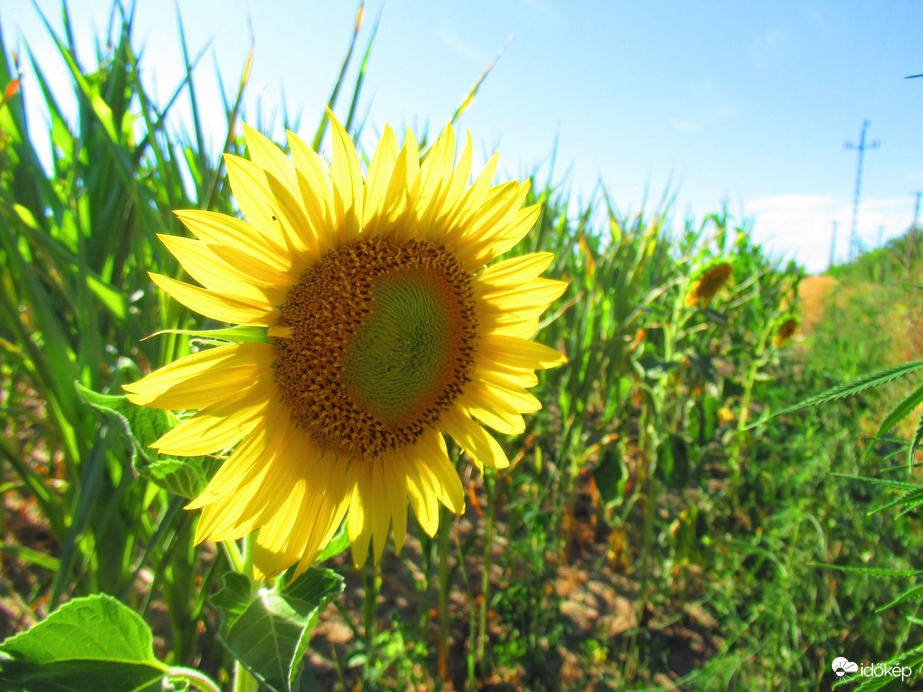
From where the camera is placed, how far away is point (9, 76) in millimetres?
1119

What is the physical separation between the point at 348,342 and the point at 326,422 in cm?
13

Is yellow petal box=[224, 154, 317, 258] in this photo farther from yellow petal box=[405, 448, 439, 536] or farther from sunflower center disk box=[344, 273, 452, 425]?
yellow petal box=[405, 448, 439, 536]

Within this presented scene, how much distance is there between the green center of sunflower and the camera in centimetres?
76

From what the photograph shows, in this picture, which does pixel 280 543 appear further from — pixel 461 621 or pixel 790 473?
pixel 790 473

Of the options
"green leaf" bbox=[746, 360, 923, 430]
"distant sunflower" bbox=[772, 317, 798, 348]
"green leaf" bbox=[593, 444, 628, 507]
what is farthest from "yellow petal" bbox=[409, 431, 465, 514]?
"distant sunflower" bbox=[772, 317, 798, 348]

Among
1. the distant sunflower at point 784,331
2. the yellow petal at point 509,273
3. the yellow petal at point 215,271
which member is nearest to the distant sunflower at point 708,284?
the distant sunflower at point 784,331

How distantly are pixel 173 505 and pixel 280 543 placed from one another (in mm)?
293

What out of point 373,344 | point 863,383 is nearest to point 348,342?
point 373,344

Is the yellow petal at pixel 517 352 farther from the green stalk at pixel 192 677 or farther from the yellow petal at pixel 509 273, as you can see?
the green stalk at pixel 192 677

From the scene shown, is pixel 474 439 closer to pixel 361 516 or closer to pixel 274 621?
pixel 361 516

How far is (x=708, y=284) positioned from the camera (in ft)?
5.79

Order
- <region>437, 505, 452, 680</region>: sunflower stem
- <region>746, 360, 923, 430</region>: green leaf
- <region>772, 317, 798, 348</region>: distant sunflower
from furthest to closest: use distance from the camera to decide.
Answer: <region>772, 317, 798, 348</region>: distant sunflower < <region>437, 505, 452, 680</region>: sunflower stem < <region>746, 360, 923, 430</region>: green leaf

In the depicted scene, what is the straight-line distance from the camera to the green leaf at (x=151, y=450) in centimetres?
63

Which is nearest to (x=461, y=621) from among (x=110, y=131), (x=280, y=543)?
(x=280, y=543)
